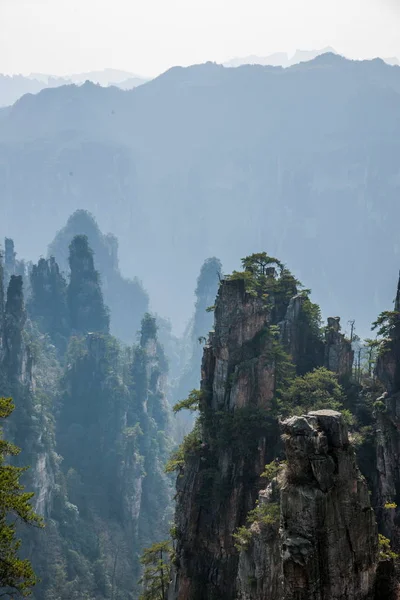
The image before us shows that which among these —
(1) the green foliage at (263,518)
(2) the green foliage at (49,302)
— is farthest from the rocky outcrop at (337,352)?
(2) the green foliage at (49,302)

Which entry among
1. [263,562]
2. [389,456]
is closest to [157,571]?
[263,562]

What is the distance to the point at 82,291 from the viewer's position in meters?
95.4

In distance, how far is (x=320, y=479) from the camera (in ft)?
45.8

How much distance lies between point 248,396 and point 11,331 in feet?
124

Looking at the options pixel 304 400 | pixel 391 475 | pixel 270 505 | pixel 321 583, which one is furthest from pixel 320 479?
pixel 304 400

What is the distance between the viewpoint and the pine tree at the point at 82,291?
95.2 metres

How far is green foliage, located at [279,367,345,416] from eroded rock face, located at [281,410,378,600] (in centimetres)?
1417

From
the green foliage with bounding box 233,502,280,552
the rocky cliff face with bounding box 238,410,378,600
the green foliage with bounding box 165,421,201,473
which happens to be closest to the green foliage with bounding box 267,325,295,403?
the green foliage with bounding box 165,421,201,473

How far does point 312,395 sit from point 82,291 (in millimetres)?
69894

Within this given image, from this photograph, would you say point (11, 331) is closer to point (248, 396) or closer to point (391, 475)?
point (248, 396)

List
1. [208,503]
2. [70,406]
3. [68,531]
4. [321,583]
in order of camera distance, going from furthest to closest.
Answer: [70,406] → [68,531] → [208,503] → [321,583]

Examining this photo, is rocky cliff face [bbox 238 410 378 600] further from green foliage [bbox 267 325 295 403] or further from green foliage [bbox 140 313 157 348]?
green foliage [bbox 140 313 157 348]

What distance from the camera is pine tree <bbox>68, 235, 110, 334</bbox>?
9519 cm

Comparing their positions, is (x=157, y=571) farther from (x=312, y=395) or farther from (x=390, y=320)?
(x=390, y=320)
